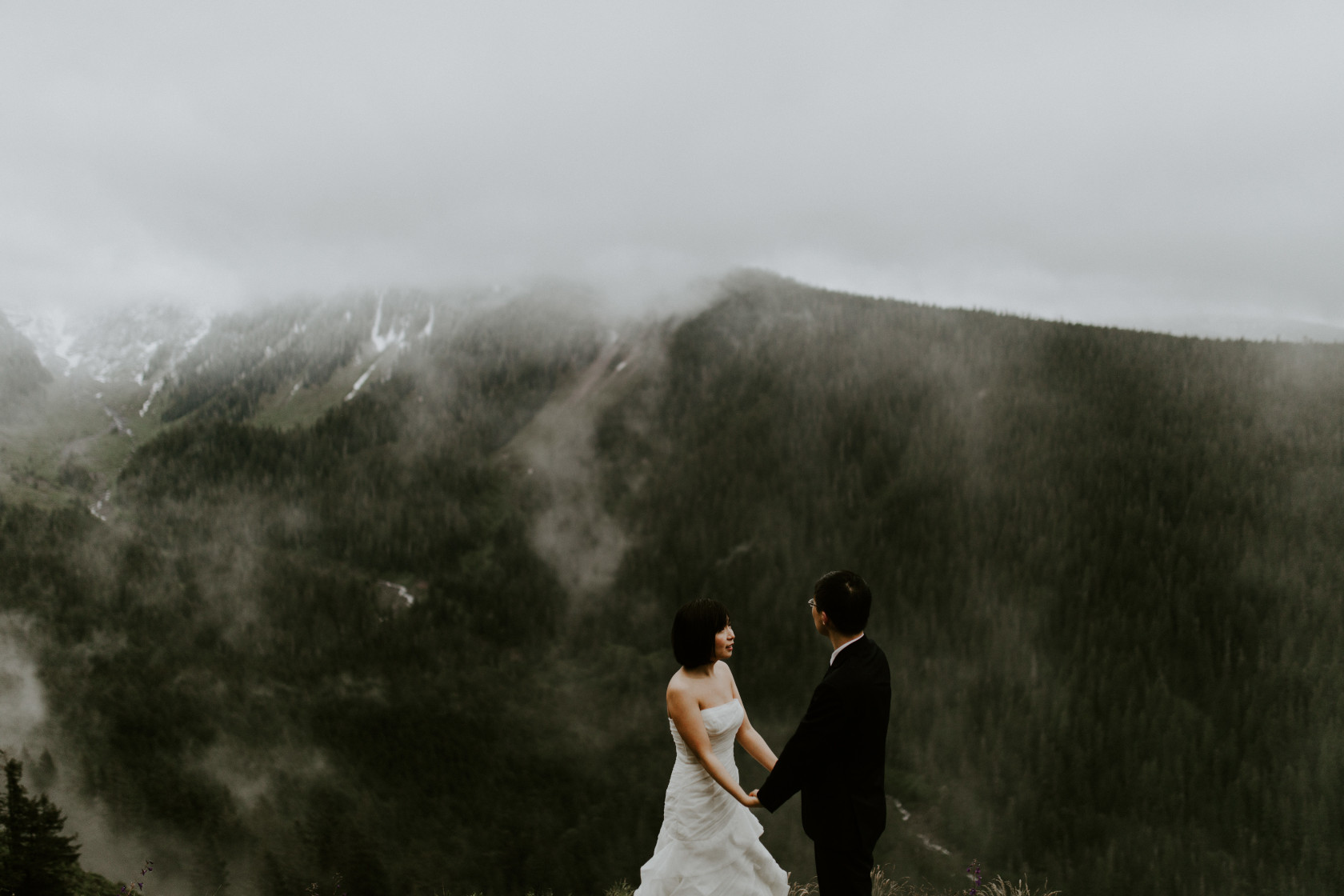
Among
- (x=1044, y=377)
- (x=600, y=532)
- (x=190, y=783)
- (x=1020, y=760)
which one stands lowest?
(x=190, y=783)

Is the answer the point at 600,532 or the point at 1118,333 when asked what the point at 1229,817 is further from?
the point at 600,532

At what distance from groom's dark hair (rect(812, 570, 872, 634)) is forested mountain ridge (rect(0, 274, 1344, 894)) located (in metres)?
107

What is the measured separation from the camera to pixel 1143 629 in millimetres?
121625

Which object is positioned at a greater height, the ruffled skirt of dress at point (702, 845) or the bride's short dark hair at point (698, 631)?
the bride's short dark hair at point (698, 631)

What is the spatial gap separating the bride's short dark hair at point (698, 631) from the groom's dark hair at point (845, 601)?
33.6 inches

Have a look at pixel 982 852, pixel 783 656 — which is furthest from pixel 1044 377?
pixel 982 852

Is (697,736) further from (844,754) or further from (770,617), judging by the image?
(770,617)

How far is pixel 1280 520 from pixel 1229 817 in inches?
1929

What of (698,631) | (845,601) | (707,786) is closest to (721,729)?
(707,786)

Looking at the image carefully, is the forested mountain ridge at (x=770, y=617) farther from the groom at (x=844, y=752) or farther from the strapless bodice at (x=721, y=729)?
the groom at (x=844, y=752)

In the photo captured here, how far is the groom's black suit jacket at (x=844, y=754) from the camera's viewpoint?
19.6 feet

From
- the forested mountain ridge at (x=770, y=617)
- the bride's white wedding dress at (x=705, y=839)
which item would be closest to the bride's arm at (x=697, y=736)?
the bride's white wedding dress at (x=705, y=839)

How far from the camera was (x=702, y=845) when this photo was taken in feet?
23.6

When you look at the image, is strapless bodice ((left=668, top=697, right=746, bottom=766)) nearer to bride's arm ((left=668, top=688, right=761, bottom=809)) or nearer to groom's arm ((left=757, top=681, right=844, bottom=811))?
bride's arm ((left=668, top=688, right=761, bottom=809))
